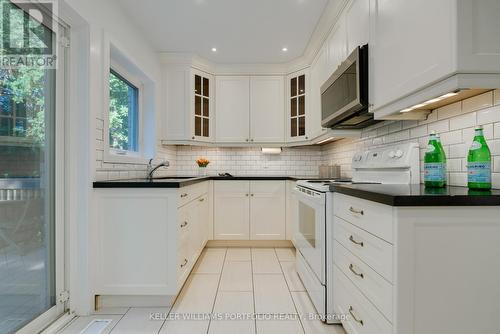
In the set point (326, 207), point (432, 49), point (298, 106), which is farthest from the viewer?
point (298, 106)

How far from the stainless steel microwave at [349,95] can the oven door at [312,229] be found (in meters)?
0.66

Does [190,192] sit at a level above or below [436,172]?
below

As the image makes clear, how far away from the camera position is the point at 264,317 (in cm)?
182

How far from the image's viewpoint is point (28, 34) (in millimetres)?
1551

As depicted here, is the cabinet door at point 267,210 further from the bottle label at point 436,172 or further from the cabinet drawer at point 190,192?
the bottle label at point 436,172

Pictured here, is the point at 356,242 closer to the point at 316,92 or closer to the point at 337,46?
the point at 337,46

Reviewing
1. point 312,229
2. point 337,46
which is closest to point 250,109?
point 337,46

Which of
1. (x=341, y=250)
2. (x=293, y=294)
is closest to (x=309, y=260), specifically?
(x=293, y=294)

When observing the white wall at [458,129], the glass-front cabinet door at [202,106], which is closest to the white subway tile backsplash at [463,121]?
the white wall at [458,129]

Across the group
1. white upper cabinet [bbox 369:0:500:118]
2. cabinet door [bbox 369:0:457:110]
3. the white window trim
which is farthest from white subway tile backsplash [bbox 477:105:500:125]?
the white window trim

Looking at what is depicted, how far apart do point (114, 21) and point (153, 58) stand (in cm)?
97

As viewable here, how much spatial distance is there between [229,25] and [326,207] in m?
2.08

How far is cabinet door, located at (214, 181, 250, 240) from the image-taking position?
3465mm

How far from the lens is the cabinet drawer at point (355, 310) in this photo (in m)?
1.15
